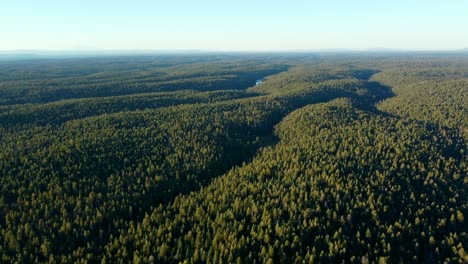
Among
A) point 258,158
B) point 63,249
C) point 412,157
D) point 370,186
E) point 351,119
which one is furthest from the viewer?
point 351,119

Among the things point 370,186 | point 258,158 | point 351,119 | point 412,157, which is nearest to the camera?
point 370,186

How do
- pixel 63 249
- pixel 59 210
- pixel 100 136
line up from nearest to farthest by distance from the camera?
pixel 63 249, pixel 59 210, pixel 100 136

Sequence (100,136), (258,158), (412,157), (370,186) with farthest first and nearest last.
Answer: (100,136) → (258,158) → (412,157) → (370,186)

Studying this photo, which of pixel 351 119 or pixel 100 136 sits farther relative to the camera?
pixel 351 119

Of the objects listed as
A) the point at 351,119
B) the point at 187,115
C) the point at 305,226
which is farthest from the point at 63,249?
the point at 351,119

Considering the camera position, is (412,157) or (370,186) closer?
→ (370,186)

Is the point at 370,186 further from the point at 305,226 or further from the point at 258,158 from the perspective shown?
the point at 258,158

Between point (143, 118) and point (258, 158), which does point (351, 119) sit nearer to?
point (258, 158)

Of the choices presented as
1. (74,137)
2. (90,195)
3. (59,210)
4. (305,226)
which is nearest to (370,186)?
(305,226)
